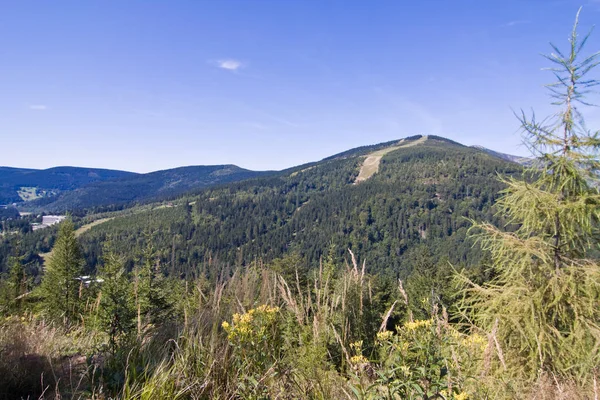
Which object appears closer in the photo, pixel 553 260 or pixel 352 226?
pixel 553 260

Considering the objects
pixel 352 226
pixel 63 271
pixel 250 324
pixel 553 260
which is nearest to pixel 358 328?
pixel 250 324

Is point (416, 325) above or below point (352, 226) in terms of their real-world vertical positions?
above

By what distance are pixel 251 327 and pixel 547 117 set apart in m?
5.83

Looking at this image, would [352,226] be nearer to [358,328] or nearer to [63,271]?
[63,271]

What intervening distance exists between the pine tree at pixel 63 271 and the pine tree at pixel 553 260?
1807cm

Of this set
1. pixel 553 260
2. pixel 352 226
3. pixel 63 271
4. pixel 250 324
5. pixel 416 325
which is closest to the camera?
pixel 416 325

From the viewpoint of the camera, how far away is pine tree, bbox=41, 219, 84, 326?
16.3 m

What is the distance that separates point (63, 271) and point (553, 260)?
2015 cm

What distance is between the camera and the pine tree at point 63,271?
16312 millimetres

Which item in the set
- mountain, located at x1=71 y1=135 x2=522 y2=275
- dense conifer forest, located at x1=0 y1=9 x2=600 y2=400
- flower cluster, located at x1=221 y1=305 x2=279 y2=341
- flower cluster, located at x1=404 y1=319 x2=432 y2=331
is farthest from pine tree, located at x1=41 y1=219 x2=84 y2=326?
mountain, located at x1=71 y1=135 x2=522 y2=275

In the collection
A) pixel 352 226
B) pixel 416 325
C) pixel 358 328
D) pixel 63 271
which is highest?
pixel 416 325

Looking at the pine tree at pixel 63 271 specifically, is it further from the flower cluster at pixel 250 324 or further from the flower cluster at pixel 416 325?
the flower cluster at pixel 416 325

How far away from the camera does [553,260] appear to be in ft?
16.8

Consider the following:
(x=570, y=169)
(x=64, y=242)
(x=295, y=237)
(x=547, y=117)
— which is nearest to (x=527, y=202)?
(x=570, y=169)
